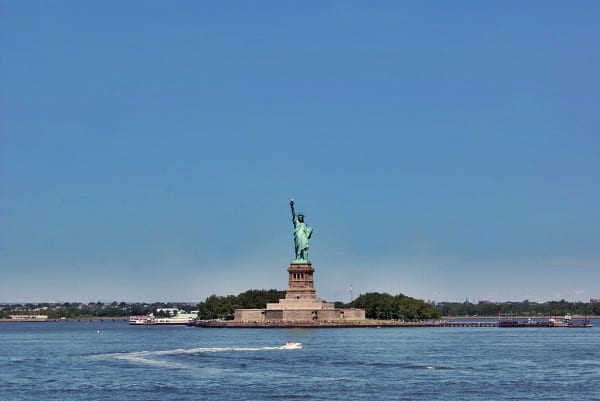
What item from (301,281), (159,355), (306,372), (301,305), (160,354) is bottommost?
(306,372)

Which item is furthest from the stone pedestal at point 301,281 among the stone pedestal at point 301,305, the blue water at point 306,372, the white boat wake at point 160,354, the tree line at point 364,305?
the white boat wake at point 160,354

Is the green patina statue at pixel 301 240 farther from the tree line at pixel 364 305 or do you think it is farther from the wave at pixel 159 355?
the wave at pixel 159 355

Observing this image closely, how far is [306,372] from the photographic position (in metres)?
67.6

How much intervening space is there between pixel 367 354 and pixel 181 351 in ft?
44.4

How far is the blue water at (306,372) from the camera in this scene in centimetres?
5675

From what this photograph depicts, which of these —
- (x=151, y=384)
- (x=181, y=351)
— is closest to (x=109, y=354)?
(x=181, y=351)

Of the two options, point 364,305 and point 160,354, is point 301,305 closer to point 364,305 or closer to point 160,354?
point 364,305

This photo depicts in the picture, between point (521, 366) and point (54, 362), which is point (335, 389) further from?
point (54, 362)

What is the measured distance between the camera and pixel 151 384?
6091cm

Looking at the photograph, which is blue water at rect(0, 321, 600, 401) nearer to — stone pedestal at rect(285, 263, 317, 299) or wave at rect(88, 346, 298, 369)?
wave at rect(88, 346, 298, 369)

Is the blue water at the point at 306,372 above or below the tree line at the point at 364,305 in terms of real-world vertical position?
below

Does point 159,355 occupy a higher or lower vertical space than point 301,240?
lower

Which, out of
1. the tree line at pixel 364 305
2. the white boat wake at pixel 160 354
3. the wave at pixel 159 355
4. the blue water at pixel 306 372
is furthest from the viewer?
the tree line at pixel 364 305

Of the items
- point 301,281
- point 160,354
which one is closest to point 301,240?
point 301,281
